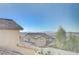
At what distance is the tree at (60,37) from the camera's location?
1431 mm

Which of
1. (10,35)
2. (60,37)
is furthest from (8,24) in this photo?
(60,37)

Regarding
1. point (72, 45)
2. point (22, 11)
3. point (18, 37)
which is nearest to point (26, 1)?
point (22, 11)

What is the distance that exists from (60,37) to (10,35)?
51 centimetres

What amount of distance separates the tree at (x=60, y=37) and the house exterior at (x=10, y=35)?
0.28m

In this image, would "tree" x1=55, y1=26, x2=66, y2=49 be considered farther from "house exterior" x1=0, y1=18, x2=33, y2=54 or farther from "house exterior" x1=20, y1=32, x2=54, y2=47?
"house exterior" x1=0, y1=18, x2=33, y2=54

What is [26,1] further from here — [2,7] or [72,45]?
[72,45]

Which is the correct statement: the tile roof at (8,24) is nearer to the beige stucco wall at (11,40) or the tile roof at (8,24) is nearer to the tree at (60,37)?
the beige stucco wall at (11,40)

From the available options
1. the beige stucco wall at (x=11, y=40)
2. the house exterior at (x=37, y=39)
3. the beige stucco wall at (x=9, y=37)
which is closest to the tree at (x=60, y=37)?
the house exterior at (x=37, y=39)

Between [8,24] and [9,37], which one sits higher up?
[8,24]

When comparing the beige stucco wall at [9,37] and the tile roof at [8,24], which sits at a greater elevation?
the tile roof at [8,24]

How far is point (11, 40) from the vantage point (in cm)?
144

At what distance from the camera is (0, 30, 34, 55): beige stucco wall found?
1435 mm

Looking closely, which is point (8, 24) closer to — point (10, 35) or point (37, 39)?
point (10, 35)
